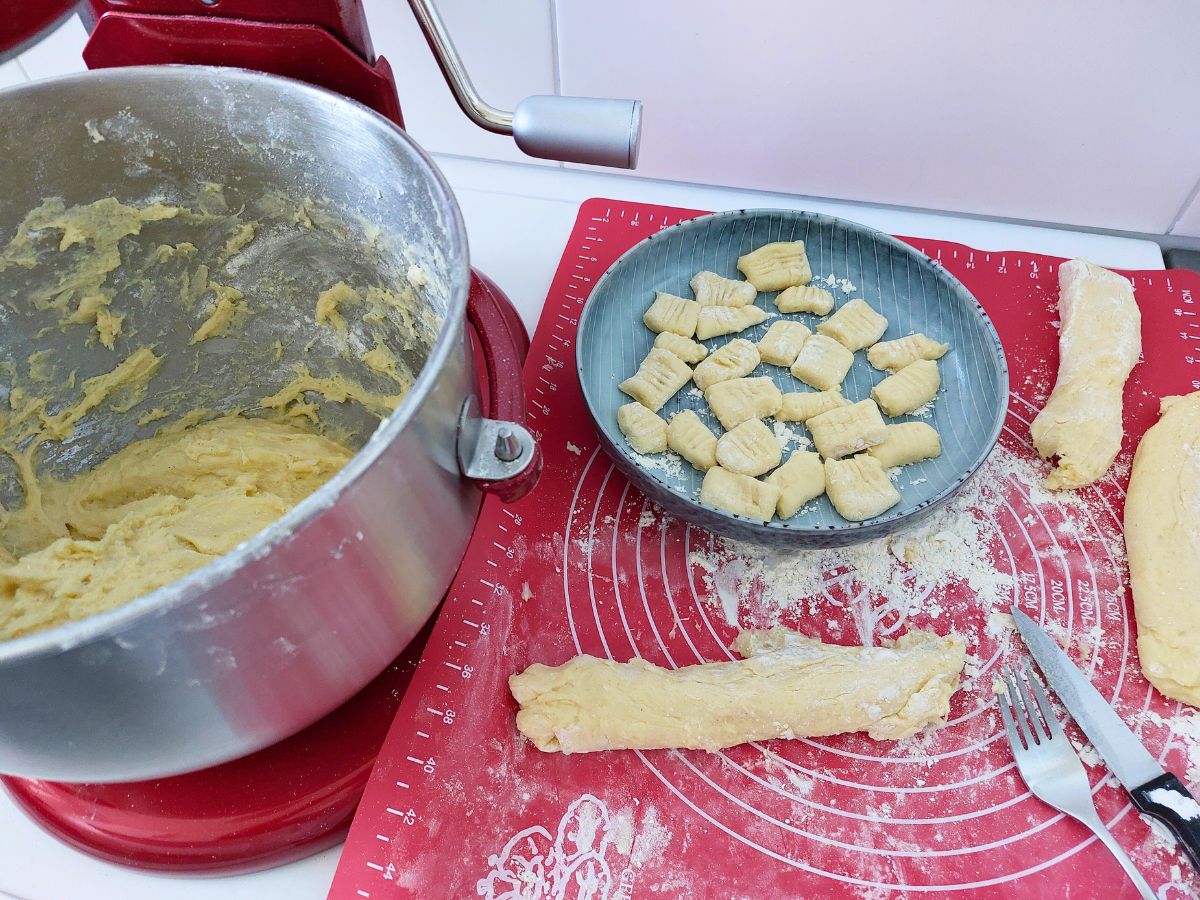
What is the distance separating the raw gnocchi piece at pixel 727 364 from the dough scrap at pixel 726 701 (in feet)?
1.16

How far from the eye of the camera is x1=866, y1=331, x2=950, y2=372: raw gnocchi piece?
1.00 m

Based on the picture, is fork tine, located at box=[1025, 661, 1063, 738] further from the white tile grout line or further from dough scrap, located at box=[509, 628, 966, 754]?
the white tile grout line

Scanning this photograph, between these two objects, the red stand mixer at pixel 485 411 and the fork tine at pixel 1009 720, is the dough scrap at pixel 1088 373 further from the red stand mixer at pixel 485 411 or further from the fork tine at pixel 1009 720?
the red stand mixer at pixel 485 411

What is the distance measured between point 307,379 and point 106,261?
234 millimetres

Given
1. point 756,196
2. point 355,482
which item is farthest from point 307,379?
point 756,196

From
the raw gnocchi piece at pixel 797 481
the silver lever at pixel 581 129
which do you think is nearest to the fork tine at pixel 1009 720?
the raw gnocchi piece at pixel 797 481

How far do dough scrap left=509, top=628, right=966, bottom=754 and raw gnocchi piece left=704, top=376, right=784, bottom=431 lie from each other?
0.29 m

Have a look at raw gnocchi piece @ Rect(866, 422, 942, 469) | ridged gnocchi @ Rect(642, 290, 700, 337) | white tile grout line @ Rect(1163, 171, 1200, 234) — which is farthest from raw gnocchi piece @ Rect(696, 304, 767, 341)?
white tile grout line @ Rect(1163, 171, 1200, 234)

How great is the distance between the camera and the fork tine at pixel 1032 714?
2.46ft

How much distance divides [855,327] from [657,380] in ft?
0.85

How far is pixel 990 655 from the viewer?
0.81 m

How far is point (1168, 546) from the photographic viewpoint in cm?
83

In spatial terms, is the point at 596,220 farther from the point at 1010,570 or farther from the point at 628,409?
the point at 1010,570

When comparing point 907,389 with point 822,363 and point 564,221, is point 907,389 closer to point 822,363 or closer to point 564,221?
point 822,363
